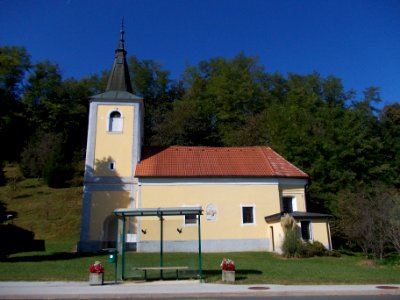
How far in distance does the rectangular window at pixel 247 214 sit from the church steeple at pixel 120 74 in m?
13.0

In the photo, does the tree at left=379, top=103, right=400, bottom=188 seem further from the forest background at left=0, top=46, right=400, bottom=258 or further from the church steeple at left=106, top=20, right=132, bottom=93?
the church steeple at left=106, top=20, right=132, bottom=93

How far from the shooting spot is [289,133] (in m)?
34.9

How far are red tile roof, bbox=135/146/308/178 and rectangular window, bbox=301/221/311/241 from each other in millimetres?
4158

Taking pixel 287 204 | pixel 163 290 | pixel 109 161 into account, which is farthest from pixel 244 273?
pixel 109 161

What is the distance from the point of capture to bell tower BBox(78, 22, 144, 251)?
24172 mm

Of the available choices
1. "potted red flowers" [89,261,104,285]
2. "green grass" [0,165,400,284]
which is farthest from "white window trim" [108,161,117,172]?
"potted red flowers" [89,261,104,285]

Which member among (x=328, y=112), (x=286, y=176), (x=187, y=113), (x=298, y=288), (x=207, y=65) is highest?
(x=207, y=65)

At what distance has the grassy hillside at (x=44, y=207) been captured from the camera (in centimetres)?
3247

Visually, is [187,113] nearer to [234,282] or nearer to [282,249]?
[282,249]

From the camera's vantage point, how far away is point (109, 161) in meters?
25.7

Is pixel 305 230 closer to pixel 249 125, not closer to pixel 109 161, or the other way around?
pixel 109 161

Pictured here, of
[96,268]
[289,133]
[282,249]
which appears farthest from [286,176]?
[96,268]

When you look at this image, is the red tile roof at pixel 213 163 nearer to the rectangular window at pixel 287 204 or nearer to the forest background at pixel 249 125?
the rectangular window at pixel 287 204

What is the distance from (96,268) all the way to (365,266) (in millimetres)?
12538
